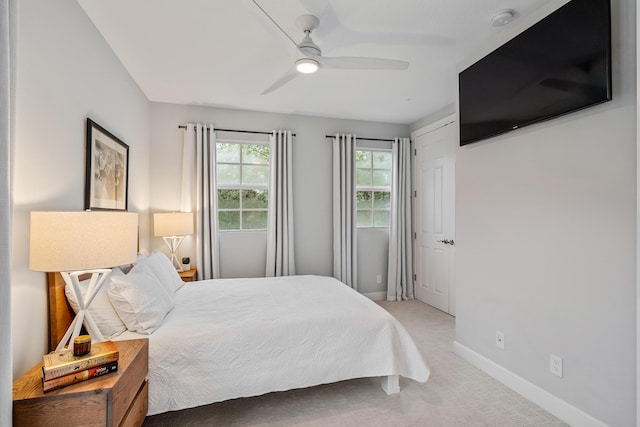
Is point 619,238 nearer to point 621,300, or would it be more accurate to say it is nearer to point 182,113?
point 621,300

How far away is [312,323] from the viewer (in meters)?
2.12

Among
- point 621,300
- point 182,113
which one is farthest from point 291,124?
point 621,300

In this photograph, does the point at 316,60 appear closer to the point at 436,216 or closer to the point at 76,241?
the point at 76,241

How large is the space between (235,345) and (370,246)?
3018 mm

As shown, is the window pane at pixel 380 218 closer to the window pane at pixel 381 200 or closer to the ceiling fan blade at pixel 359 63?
the window pane at pixel 381 200

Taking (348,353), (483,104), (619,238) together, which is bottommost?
(348,353)

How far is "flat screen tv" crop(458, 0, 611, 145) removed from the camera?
5.62ft

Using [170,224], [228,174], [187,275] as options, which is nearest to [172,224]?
[170,224]

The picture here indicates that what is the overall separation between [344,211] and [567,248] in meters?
2.71

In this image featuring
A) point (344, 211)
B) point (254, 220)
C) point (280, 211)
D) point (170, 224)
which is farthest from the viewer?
point (344, 211)

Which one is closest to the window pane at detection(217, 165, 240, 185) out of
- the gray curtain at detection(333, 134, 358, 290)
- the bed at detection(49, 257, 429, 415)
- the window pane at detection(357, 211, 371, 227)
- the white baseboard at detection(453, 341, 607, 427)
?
the gray curtain at detection(333, 134, 358, 290)

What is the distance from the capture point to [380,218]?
Answer: 4781 mm

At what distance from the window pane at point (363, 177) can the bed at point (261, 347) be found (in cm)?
246

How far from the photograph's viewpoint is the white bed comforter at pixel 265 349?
1852mm
